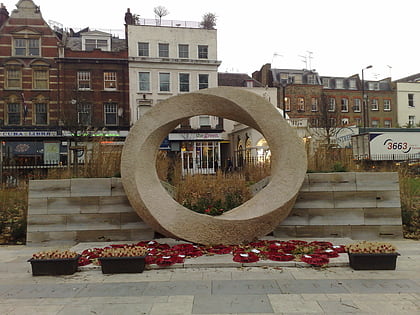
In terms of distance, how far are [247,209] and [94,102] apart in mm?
23282

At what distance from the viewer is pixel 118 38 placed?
30500mm

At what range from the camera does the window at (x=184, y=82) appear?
2908 centimetres

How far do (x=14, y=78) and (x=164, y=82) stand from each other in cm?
1136

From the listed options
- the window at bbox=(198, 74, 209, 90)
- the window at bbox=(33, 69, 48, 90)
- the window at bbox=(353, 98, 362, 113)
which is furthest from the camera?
the window at bbox=(353, 98, 362, 113)

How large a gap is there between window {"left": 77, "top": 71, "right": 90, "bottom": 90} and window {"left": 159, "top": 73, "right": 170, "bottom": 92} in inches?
222

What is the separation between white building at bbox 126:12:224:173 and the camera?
2822 cm

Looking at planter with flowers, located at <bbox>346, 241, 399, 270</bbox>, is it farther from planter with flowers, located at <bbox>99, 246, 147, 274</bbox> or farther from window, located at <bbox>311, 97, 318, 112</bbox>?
window, located at <bbox>311, 97, 318, 112</bbox>

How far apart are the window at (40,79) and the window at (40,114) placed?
4.88ft

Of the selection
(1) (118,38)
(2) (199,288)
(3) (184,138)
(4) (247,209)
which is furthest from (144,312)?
(1) (118,38)

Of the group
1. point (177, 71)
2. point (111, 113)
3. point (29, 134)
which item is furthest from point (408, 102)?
point (29, 134)

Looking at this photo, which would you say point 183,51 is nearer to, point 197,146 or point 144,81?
point 144,81

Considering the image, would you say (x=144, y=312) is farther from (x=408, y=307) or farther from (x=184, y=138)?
(x=184, y=138)

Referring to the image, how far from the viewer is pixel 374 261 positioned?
Result: 543 cm

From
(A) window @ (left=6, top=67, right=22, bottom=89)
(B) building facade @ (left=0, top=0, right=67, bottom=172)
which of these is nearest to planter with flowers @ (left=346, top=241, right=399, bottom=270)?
(B) building facade @ (left=0, top=0, right=67, bottom=172)
